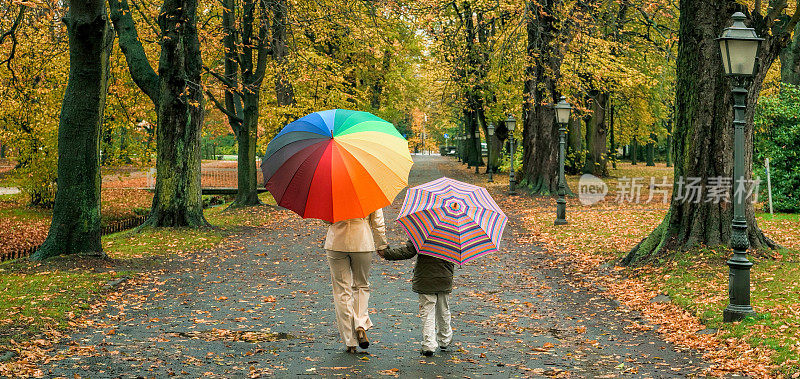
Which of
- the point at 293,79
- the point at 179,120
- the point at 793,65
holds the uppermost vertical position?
the point at 793,65

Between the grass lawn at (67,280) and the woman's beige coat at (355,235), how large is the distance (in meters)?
2.88

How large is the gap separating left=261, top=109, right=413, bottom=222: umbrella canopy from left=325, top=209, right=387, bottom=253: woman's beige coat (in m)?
0.35

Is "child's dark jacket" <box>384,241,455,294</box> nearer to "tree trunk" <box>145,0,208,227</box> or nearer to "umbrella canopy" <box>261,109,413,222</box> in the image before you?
"umbrella canopy" <box>261,109,413,222</box>

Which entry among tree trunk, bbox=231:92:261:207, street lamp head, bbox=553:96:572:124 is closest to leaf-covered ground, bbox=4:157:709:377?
street lamp head, bbox=553:96:572:124

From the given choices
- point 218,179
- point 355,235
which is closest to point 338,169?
point 355,235

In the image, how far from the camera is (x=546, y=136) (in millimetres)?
28469

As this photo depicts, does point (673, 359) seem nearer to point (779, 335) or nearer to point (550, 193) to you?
point (779, 335)

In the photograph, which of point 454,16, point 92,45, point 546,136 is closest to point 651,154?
point 454,16

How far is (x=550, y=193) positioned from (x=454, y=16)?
45.4ft

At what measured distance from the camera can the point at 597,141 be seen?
131ft

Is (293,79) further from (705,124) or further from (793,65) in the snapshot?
(793,65)

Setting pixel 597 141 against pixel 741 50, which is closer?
pixel 741 50

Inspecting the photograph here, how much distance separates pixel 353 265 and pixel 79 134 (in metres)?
6.86

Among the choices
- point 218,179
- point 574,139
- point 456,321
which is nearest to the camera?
point 456,321
